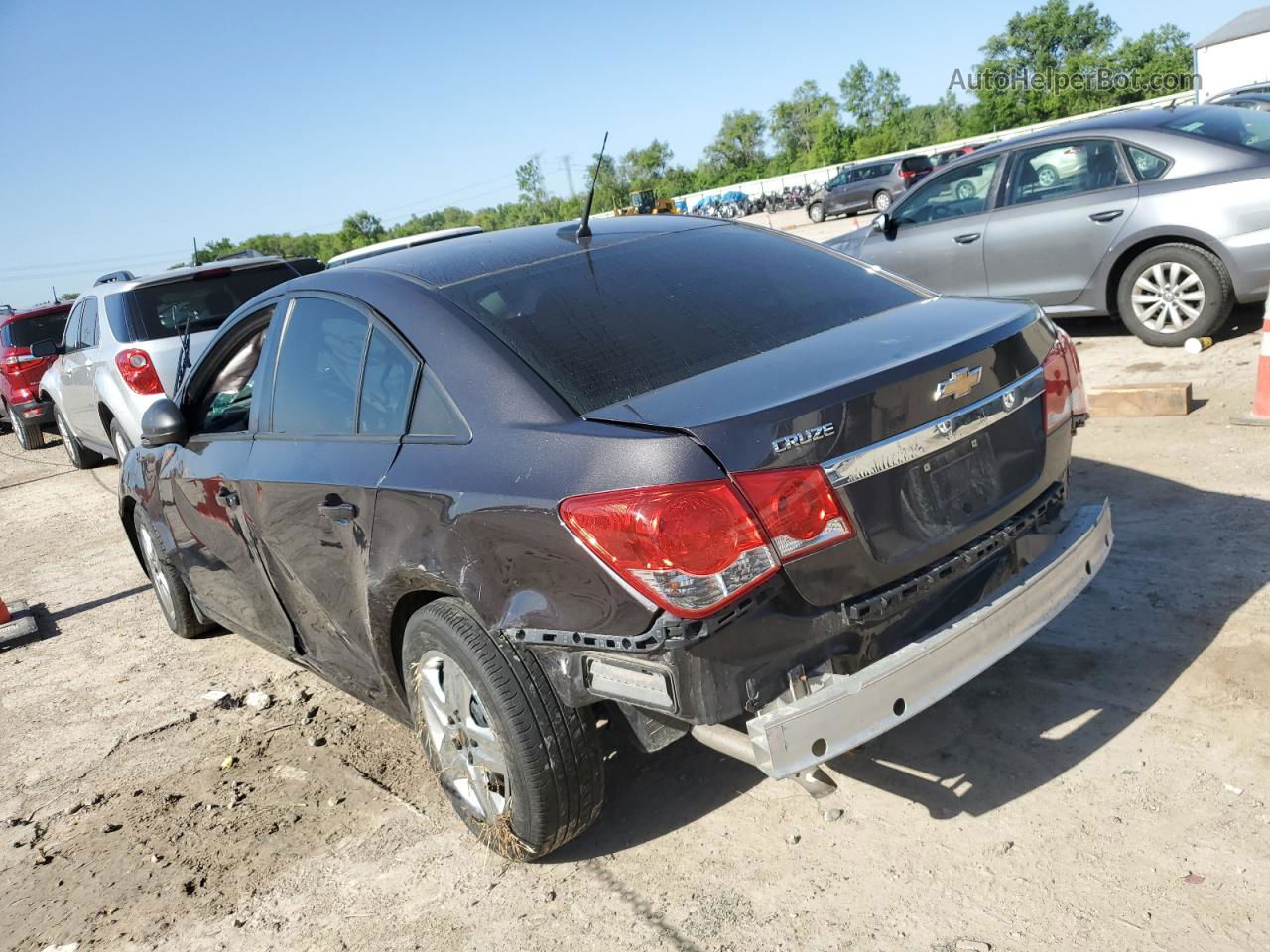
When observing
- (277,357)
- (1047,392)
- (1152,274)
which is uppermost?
(277,357)

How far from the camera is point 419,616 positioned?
3088 millimetres

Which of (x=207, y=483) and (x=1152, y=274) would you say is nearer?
(x=207, y=483)

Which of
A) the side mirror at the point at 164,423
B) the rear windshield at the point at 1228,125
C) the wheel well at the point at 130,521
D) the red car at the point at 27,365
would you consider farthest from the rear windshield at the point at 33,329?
the rear windshield at the point at 1228,125

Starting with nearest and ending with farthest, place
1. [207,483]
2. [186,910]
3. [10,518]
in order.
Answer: [186,910], [207,483], [10,518]

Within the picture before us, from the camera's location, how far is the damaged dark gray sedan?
247cm

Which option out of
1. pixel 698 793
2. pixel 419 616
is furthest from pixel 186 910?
pixel 698 793

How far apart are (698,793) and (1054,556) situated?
1.29 metres

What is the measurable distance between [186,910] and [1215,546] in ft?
13.1

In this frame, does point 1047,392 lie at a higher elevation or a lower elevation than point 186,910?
higher

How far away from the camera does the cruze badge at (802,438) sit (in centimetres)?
247

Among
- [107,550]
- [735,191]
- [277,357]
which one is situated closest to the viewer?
[277,357]

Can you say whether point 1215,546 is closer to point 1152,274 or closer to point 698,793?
point 698,793

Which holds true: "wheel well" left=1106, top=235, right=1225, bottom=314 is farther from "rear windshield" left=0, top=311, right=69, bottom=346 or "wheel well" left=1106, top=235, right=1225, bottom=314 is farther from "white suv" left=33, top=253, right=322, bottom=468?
"rear windshield" left=0, top=311, right=69, bottom=346

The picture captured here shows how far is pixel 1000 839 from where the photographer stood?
2.88 m
